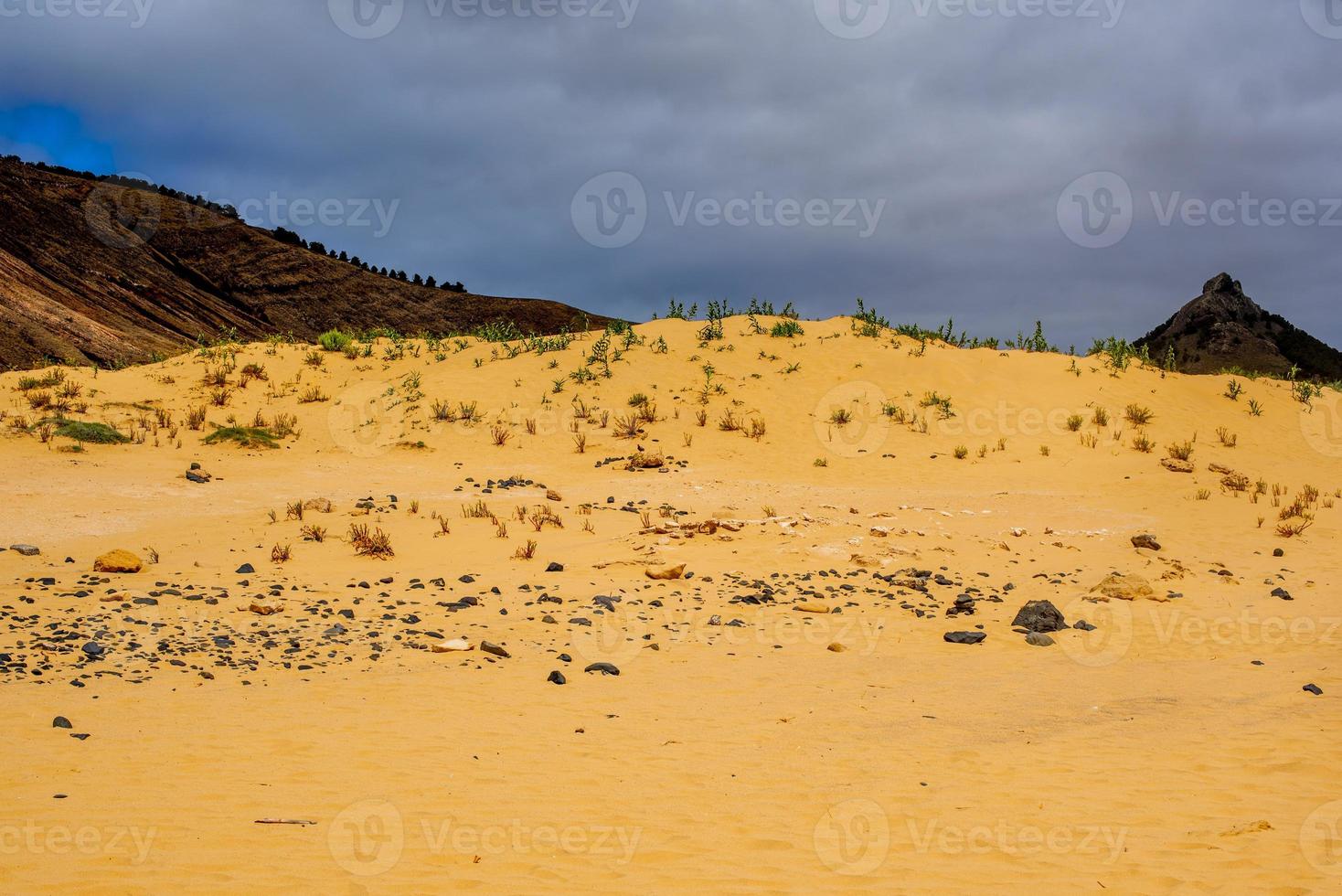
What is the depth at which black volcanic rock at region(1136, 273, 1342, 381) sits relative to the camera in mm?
41000

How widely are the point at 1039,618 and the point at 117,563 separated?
9400 mm

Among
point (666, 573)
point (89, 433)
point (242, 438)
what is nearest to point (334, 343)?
point (242, 438)

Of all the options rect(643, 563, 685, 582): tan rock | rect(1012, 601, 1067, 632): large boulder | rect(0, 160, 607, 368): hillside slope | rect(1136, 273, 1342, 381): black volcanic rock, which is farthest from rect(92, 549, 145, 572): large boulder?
rect(1136, 273, 1342, 381): black volcanic rock

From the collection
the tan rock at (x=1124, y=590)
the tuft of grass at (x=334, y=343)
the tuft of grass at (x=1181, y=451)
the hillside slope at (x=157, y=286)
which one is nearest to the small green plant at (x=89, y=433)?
the tuft of grass at (x=334, y=343)

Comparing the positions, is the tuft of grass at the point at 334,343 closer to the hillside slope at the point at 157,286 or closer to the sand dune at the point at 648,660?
the sand dune at the point at 648,660

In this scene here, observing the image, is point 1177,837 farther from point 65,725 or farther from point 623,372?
point 623,372

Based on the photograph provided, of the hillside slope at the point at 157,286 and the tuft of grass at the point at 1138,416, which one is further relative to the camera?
the hillside slope at the point at 157,286

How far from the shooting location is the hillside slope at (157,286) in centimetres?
2822

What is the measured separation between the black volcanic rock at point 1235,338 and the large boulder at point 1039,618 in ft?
125

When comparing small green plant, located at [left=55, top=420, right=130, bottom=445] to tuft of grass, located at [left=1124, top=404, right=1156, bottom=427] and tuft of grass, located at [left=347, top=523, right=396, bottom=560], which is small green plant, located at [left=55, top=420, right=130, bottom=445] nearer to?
tuft of grass, located at [left=347, top=523, right=396, bottom=560]

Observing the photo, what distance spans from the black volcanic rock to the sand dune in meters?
28.3

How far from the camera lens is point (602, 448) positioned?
17.2m

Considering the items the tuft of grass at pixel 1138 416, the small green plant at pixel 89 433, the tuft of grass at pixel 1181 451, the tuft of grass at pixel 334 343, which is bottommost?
the small green plant at pixel 89 433

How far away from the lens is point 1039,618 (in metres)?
8.21
